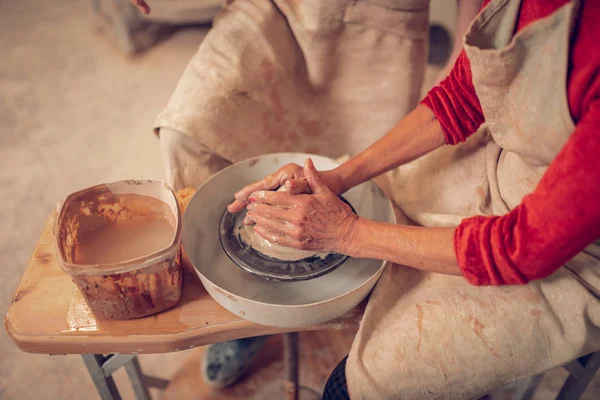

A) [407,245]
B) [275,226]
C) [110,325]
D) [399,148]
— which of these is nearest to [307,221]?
[275,226]

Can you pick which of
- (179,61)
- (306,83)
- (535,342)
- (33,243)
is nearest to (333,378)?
(535,342)

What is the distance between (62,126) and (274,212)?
81.2 inches

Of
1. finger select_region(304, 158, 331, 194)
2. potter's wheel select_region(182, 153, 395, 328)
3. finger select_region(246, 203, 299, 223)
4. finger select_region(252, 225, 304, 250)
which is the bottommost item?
potter's wheel select_region(182, 153, 395, 328)

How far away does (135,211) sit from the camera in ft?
3.68

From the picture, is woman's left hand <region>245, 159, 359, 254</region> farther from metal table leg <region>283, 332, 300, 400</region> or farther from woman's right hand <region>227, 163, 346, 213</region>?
metal table leg <region>283, 332, 300, 400</region>

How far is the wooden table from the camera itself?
3.29 feet

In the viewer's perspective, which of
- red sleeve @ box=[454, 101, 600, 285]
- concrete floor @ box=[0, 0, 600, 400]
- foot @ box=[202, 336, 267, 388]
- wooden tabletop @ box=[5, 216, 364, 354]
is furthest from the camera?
concrete floor @ box=[0, 0, 600, 400]

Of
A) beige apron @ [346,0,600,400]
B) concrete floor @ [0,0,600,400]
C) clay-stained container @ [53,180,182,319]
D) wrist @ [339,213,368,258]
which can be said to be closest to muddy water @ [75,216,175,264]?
clay-stained container @ [53,180,182,319]

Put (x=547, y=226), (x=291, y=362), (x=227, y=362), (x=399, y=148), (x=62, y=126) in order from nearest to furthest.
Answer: (x=547, y=226)
(x=399, y=148)
(x=291, y=362)
(x=227, y=362)
(x=62, y=126)

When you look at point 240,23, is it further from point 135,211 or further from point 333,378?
point 333,378

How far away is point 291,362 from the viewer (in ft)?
4.35

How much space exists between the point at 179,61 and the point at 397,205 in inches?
85.7

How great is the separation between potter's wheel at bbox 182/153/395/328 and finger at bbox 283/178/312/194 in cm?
19

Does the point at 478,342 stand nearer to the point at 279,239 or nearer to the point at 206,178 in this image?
the point at 279,239
